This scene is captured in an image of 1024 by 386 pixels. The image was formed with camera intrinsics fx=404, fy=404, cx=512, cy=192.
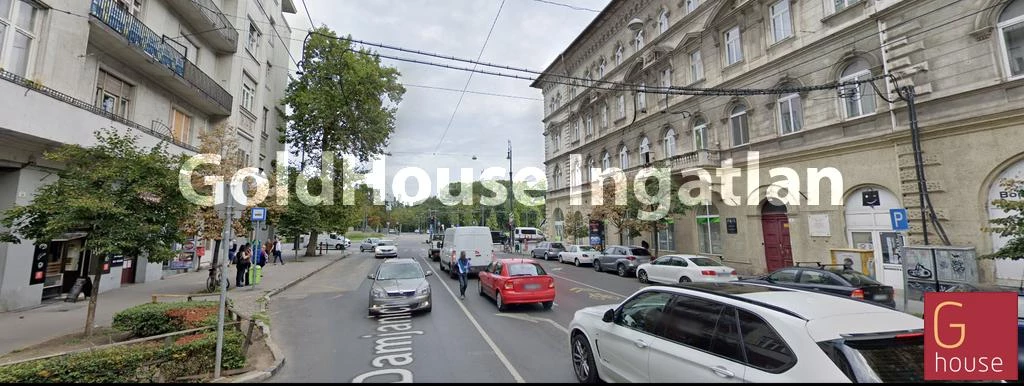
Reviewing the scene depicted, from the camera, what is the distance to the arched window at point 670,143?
24188 mm

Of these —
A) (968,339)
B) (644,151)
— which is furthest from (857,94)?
(968,339)

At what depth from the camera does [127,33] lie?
40.5ft

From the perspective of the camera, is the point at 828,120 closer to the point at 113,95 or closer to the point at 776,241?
the point at 776,241

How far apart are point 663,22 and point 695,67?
4426 millimetres

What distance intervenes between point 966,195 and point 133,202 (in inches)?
854

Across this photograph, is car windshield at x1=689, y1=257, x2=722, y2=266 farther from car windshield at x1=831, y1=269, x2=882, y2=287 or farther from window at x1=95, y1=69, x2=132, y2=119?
window at x1=95, y1=69, x2=132, y2=119

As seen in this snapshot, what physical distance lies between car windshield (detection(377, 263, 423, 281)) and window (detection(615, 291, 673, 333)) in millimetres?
7244

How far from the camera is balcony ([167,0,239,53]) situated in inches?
622

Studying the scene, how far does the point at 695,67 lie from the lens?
75.6 ft

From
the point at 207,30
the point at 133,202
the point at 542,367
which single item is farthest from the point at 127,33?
the point at 542,367

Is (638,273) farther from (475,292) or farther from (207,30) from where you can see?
(207,30)

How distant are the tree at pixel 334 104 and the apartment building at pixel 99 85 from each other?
24.6 ft

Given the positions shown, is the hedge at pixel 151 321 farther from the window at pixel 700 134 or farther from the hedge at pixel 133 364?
the window at pixel 700 134

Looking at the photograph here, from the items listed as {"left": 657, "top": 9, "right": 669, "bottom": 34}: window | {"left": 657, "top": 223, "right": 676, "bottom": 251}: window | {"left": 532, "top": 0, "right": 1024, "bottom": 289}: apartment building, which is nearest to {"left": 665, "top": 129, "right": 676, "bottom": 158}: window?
{"left": 532, "top": 0, "right": 1024, "bottom": 289}: apartment building
